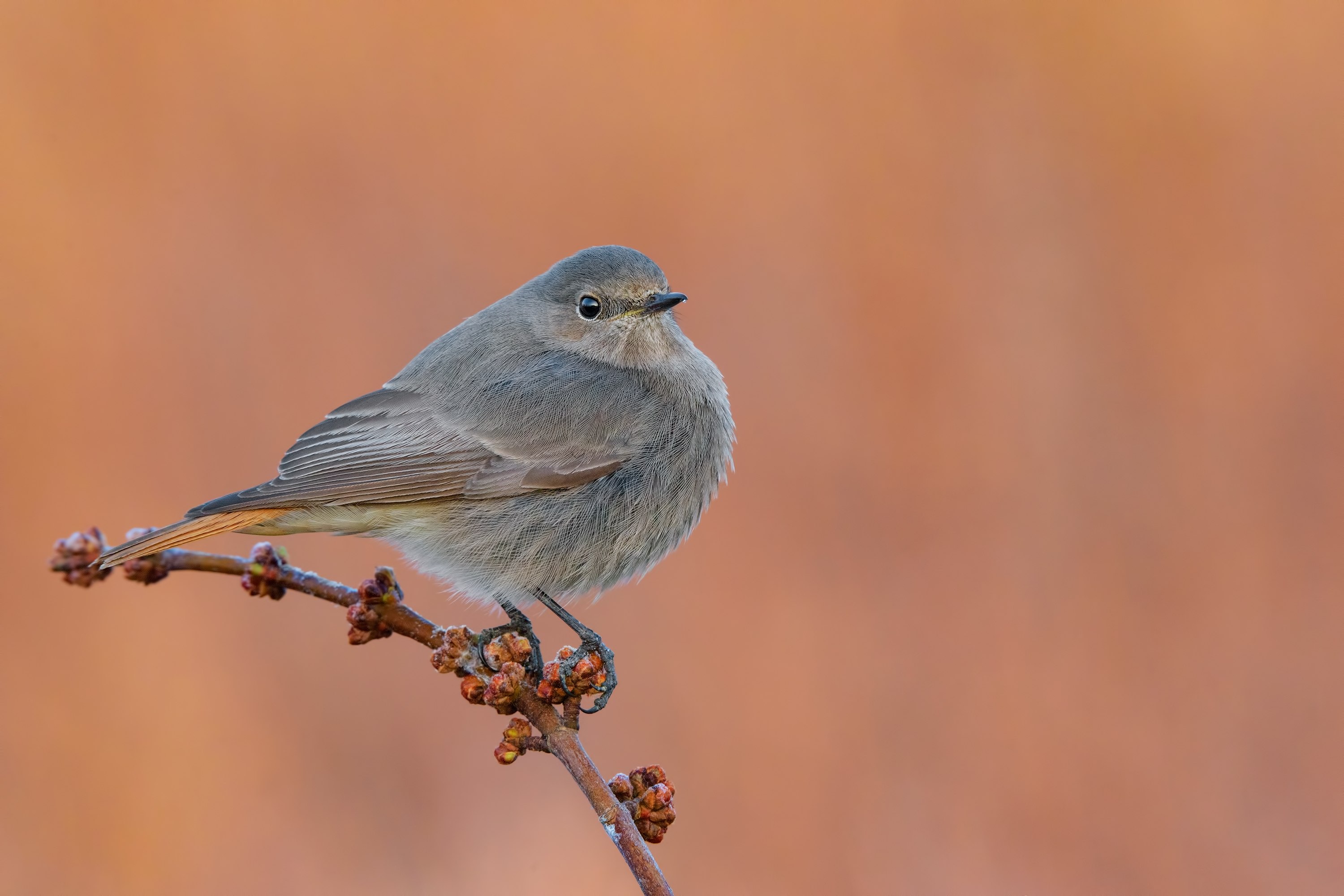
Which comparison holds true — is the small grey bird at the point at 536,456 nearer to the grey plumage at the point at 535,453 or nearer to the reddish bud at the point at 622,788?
the grey plumage at the point at 535,453

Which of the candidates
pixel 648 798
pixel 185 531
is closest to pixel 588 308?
pixel 185 531

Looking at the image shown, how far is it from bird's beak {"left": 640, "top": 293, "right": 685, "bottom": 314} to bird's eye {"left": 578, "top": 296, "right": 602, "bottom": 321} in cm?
21

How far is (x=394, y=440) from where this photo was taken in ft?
14.2

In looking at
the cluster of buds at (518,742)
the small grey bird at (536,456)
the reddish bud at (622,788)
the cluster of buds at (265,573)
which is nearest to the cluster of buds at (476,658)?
the cluster of buds at (518,742)

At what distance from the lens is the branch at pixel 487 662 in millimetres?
2760

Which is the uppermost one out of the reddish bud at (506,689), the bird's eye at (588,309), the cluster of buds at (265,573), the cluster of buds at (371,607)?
the bird's eye at (588,309)

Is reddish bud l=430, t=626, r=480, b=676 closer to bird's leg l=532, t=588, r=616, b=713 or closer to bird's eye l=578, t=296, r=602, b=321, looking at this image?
bird's leg l=532, t=588, r=616, b=713

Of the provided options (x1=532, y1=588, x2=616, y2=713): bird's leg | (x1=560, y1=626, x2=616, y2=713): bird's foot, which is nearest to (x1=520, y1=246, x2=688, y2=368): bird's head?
(x1=532, y1=588, x2=616, y2=713): bird's leg

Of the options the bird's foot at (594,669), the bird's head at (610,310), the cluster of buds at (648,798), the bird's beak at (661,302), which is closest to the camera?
the cluster of buds at (648,798)

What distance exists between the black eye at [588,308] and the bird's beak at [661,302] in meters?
0.21

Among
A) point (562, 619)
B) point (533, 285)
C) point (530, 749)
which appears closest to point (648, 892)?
point (530, 749)

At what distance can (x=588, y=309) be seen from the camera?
470 centimetres

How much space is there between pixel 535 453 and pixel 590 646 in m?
0.88

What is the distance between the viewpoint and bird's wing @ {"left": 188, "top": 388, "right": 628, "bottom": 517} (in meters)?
4.09
